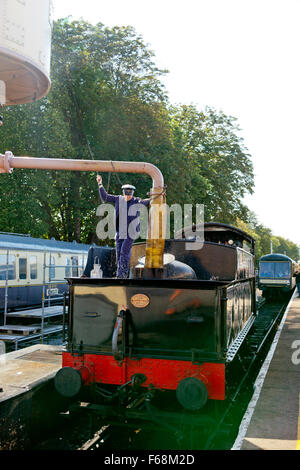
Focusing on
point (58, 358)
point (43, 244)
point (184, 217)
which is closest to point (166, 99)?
point (184, 217)

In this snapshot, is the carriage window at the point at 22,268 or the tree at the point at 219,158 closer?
the carriage window at the point at 22,268

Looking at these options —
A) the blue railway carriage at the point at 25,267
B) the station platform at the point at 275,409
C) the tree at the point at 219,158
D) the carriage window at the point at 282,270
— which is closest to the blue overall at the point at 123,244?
the station platform at the point at 275,409

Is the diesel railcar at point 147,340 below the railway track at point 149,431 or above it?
above

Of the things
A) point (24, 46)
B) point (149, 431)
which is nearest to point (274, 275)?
point (149, 431)

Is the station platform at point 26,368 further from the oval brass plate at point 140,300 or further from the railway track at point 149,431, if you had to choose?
the oval brass plate at point 140,300

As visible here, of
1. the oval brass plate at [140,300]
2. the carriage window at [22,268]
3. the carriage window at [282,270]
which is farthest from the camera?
the carriage window at [282,270]

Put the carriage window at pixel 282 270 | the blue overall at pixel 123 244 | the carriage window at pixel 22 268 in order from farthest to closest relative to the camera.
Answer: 1. the carriage window at pixel 282 270
2. the carriage window at pixel 22 268
3. the blue overall at pixel 123 244

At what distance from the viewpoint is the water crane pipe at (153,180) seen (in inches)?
237

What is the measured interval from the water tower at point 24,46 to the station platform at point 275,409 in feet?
19.0

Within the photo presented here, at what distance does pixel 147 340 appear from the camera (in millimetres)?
5492

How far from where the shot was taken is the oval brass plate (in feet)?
18.0

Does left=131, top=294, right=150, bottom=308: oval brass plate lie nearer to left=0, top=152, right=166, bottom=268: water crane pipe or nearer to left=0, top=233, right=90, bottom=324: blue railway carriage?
left=0, top=152, right=166, bottom=268: water crane pipe

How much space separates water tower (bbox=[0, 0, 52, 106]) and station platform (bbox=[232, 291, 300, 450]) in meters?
5.78

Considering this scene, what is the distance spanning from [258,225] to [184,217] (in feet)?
231
